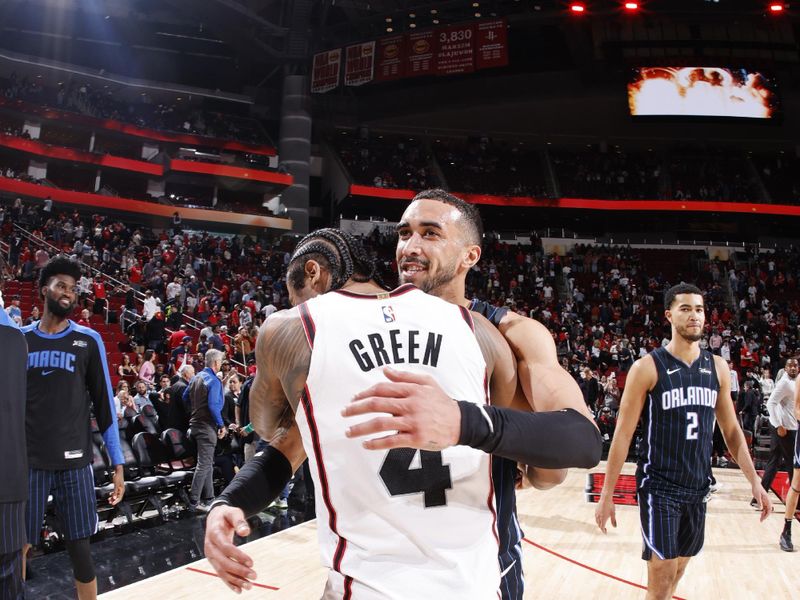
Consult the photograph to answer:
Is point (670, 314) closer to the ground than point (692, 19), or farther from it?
closer to the ground

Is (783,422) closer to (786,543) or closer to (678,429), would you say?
(786,543)

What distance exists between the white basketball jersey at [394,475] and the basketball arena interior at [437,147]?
53.8 feet

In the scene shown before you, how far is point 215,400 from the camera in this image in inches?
314

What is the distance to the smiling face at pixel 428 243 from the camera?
2.31 m

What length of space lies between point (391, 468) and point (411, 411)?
0.38 m

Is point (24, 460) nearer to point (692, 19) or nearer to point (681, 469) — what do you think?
point (681, 469)

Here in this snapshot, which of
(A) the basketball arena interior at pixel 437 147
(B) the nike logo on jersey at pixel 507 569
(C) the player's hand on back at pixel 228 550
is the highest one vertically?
(A) the basketball arena interior at pixel 437 147

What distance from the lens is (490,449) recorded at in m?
1.52

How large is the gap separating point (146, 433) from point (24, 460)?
5214 millimetres

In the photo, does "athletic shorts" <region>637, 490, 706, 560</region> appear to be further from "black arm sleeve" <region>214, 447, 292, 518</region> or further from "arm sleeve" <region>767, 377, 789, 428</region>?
"arm sleeve" <region>767, 377, 789, 428</region>

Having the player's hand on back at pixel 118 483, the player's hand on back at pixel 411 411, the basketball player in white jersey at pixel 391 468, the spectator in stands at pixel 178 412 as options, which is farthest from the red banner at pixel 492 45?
the player's hand on back at pixel 411 411

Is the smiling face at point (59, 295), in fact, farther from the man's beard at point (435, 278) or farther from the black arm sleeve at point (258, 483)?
the man's beard at point (435, 278)

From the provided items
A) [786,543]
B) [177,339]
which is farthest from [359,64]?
[786,543]

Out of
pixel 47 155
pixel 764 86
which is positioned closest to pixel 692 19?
pixel 764 86
